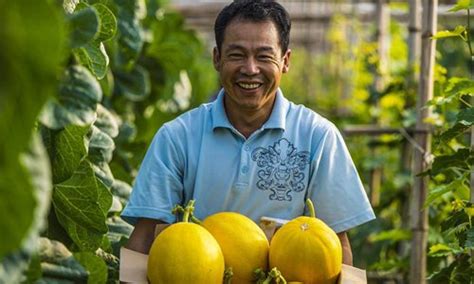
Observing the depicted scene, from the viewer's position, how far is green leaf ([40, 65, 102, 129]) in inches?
95.0

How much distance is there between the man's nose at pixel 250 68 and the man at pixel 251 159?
0.01m

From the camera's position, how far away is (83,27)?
8.30 feet

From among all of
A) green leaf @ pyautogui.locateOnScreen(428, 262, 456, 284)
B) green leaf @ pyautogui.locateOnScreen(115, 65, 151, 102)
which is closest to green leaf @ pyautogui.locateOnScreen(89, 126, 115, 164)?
green leaf @ pyautogui.locateOnScreen(428, 262, 456, 284)

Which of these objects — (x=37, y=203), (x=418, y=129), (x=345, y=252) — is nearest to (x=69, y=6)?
(x=345, y=252)

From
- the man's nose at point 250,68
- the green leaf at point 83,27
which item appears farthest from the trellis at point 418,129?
the green leaf at point 83,27

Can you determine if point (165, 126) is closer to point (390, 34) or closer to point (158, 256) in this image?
point (158, 256)

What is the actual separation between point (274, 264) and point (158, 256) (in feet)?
0.99

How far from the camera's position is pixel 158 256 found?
295cm

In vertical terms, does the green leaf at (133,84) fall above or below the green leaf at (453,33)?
below

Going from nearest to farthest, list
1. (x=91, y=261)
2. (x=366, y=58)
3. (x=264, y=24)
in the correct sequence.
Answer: (x=91, y=261) → (x=264, y=24) → (x=366, y=58)

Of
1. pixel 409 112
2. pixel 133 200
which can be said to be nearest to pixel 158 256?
pixel 133 200

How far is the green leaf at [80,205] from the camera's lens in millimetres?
3176

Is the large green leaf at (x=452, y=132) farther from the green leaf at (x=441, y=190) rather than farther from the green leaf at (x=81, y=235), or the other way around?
the green leaf at (x=81, y=235)

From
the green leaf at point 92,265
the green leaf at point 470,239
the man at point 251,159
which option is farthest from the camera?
the man at point 251,159
